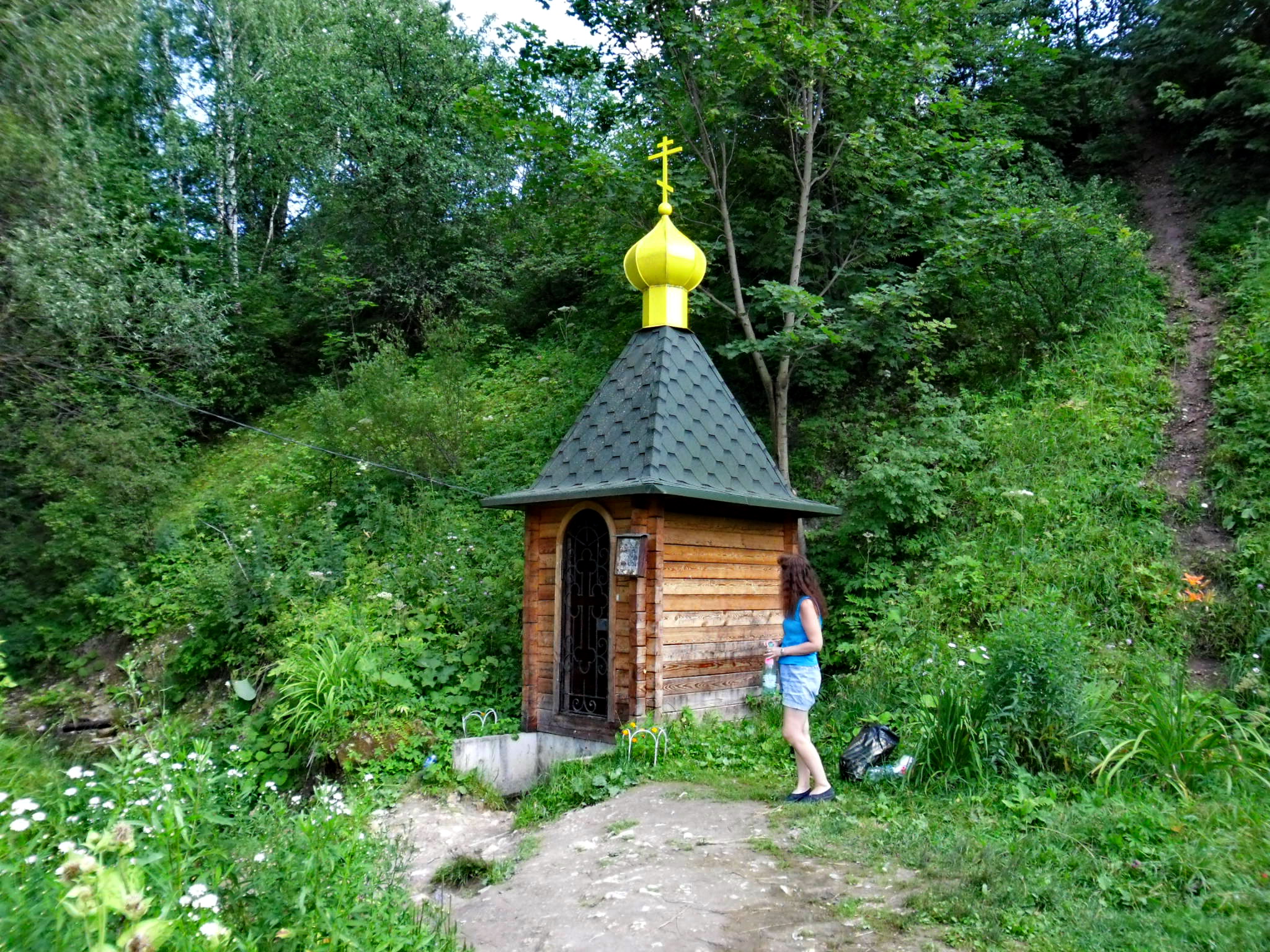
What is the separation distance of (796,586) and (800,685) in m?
0.67

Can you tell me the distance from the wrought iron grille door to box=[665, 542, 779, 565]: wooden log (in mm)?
686

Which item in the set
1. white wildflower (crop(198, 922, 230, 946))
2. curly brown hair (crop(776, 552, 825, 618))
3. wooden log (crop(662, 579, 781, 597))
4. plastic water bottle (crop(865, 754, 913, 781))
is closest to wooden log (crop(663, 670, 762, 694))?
wooden log (crop(662, 579, 781, 597))

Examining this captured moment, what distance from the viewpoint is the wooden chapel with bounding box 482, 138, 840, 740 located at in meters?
7.32

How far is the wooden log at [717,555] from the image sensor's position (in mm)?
7523

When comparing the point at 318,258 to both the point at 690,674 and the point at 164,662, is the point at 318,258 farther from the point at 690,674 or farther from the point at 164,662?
the point at 690,674

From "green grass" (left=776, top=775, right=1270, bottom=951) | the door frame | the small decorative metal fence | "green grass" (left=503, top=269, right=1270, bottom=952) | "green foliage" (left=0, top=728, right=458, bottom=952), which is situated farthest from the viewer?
the door frame

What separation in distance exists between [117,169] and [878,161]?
696 inches

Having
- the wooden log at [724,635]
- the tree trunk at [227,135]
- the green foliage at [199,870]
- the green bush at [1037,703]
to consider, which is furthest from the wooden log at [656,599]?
the tree trunk at [227,135]

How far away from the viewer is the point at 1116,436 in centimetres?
1044

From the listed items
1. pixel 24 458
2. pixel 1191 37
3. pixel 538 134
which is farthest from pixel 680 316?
pixel 1191 37

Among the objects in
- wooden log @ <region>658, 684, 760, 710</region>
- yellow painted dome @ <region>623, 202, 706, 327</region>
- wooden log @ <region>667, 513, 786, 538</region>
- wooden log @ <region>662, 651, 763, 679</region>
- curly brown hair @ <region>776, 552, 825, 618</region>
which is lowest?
wooden log @ <region>658, 684, 760, 710</region>

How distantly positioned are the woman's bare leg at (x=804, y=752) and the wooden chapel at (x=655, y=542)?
1707 mm

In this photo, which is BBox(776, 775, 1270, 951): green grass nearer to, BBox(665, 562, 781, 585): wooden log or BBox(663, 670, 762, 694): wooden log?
BBox(663, 670, 762, 694): wooden log

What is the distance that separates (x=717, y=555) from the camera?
26.3ft
